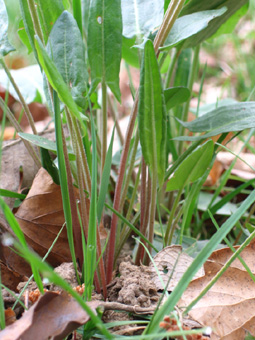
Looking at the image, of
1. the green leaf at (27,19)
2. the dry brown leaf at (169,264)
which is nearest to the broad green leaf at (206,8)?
the green leaf at (27,19)

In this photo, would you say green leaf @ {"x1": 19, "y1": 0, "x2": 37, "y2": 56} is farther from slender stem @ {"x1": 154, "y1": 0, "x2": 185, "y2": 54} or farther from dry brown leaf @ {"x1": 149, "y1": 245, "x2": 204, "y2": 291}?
dry brown leaf @ {"x1": 149, "y1": 245, "x2": 204, "y2": 291}

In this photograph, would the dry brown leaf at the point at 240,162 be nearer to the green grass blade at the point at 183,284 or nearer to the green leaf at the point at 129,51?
the green leaf at the point at 129,51

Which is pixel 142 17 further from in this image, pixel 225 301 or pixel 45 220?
pixel 225 301

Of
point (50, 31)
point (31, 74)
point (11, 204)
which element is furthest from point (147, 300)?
point (31, 74)

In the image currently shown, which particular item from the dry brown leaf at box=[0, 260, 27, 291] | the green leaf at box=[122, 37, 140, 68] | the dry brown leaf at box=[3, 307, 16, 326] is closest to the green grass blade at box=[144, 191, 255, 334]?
the dry brown leaf at box=[3, 307, 16, 326]

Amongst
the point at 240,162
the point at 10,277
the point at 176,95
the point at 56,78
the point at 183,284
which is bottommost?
the point at 240,162

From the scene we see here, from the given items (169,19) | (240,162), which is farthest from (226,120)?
(240,162)
